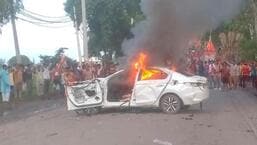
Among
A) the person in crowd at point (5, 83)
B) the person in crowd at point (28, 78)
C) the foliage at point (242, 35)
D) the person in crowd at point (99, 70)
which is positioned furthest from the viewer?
the foliage at point (242, 35)

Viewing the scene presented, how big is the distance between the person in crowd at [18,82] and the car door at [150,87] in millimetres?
8327

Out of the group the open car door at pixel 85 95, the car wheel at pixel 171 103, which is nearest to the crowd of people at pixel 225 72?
the car wheel at pixel 171 103

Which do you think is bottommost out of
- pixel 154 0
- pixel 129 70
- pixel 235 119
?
pixel 235 119

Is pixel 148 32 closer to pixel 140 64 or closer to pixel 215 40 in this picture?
pixel 140 64

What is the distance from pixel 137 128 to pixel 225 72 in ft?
56.2

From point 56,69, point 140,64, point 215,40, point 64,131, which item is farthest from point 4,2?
point 215,40

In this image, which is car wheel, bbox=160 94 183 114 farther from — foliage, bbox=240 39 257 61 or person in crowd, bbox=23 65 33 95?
foliage, bbox=240 39 257 61

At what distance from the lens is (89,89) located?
17609 mm

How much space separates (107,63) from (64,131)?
1538 cm

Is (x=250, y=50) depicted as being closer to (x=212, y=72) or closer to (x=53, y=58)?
(x=212, y=72)

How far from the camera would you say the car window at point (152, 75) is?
1742 cm

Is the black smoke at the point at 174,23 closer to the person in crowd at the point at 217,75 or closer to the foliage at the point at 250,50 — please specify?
the person in crowd at the point at 217,75

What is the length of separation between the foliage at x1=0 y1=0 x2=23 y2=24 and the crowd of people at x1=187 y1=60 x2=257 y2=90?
9640 millimetres

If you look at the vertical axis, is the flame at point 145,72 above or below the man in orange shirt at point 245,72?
above
